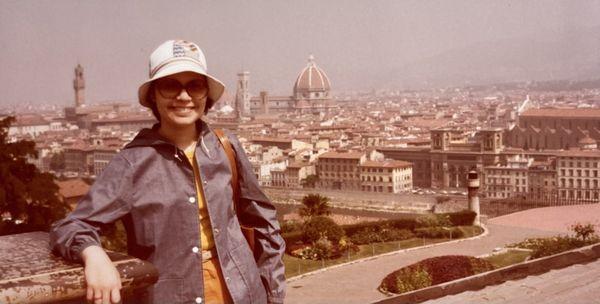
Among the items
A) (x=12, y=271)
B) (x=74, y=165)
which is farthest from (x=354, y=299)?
(x=74, y=165)

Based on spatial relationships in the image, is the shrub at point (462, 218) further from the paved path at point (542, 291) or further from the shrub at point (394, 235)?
the paved path at point (542, 291)

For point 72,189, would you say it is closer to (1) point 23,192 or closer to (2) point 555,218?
(1) point 23,192

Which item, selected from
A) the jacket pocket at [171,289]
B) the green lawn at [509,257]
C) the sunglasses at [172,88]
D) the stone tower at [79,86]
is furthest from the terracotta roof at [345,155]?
the stone tower at [79,86]

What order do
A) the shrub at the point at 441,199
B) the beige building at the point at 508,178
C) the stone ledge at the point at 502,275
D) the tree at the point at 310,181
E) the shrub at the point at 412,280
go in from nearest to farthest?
the stone ledge at the point at 502,275 → the shrub at the point at 412,280 → the shrub at the point at 441,199 → the beige building at the point at 508,178 → the tree at the point at 310,181

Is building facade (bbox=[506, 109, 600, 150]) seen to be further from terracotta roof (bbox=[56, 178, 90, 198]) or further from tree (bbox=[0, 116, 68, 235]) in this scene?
tree (bbox=[0, 116, 68, 235])

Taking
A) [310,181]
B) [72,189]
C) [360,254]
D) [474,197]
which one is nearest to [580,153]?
[310,181]

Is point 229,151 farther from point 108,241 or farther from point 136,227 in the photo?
point 108,241
